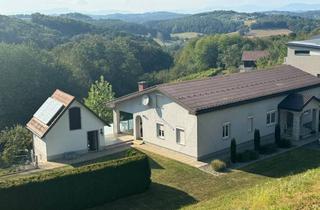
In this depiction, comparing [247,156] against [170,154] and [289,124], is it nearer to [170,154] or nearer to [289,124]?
[170,154]

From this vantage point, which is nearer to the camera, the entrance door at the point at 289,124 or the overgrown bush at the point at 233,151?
the overgrown bush at the point at 233,151

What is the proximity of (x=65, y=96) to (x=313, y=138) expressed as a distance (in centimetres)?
2074

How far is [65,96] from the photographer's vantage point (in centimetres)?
3272

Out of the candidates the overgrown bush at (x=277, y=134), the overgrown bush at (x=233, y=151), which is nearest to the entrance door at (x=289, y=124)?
the overgrown bush at (x=277, y=134)

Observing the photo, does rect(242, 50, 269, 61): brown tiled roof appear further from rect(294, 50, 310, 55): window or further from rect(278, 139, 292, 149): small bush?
rect(278, 139, 292, 149): small bush

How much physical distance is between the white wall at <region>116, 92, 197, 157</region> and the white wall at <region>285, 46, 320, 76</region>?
59.1 feet

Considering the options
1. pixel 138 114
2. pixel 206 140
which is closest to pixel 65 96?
pixel 138 114

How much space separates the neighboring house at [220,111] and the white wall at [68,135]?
4.47 metres

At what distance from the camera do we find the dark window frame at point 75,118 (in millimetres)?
31469

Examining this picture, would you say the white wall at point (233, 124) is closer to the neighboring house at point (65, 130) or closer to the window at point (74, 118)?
the neighboring house at point (65, 130)

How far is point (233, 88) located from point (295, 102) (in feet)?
18.4

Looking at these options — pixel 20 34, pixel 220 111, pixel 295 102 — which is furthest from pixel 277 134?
pixel 20 34

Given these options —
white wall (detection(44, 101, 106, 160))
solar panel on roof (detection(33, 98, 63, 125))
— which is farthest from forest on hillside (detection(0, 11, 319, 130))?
white wall (detection(44, 101, 106, 160))

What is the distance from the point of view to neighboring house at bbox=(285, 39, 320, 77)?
4206cm
